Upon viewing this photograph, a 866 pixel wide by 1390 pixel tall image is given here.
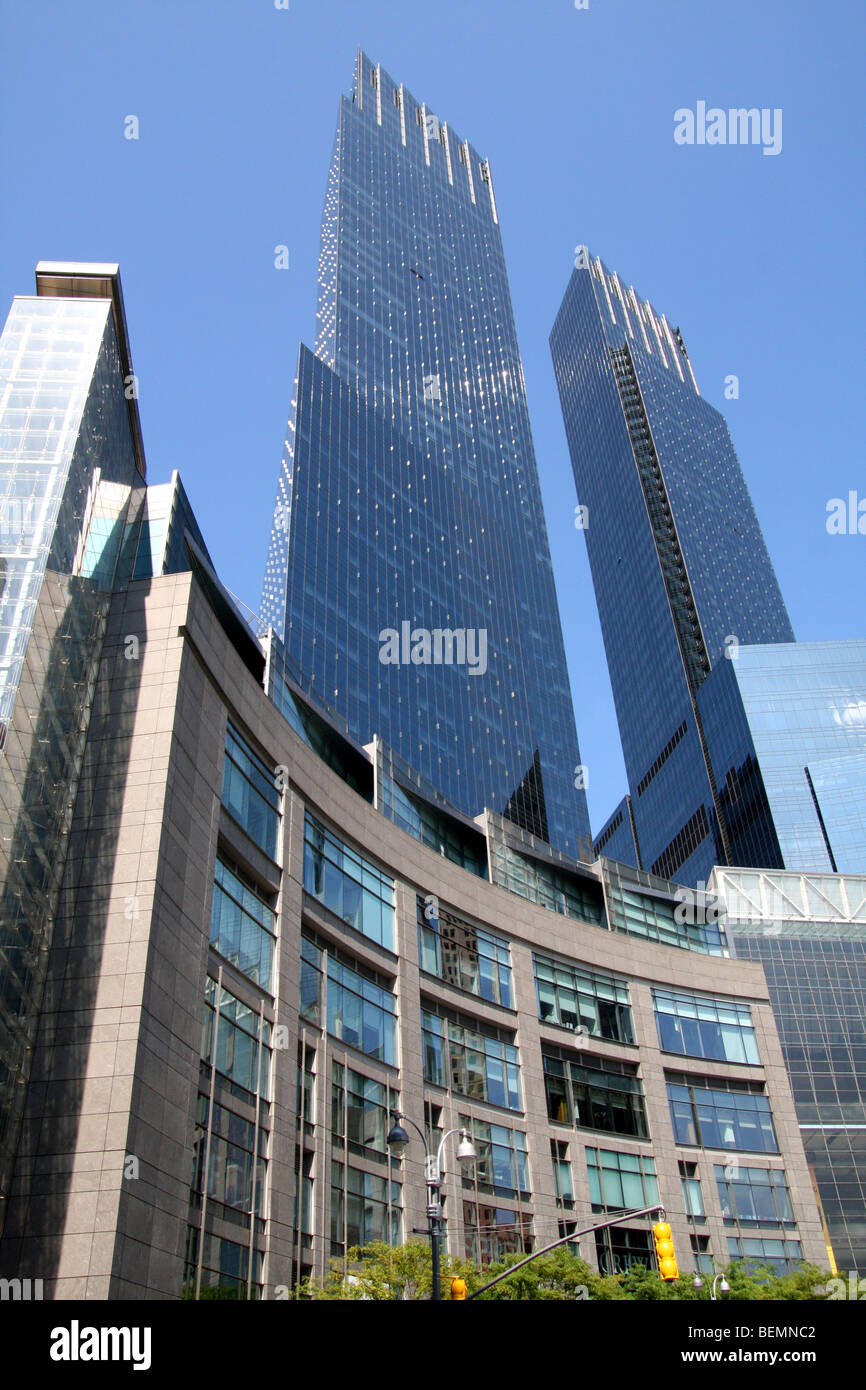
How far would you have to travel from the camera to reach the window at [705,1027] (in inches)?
2146

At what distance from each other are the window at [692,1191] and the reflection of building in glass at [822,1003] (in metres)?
23.1

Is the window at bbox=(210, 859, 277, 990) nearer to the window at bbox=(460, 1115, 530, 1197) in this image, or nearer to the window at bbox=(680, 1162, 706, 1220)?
the window at bbox=(460, 1115, 530, 1197)

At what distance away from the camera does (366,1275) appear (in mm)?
30250

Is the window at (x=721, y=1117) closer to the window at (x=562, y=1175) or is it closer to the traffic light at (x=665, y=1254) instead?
the window at (x=562, y=1175)

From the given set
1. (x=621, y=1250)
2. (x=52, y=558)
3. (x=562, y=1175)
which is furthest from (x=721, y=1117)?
(x=52, y=558)

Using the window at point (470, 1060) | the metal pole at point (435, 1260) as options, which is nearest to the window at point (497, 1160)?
the window at point (470, 1060)

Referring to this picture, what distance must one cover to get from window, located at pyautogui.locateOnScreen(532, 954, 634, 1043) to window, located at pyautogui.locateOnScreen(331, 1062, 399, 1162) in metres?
13.1

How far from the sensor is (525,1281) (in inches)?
1363

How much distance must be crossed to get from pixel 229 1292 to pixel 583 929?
97.4 feet

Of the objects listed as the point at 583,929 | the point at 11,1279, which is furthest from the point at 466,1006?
the point at 11,1279

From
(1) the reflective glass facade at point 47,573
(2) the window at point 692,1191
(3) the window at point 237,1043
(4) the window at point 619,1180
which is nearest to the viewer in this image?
(1) the reflective glass facade at point 47,573

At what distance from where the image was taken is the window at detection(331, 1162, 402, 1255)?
33.4 meters

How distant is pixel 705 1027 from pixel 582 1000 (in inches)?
335
